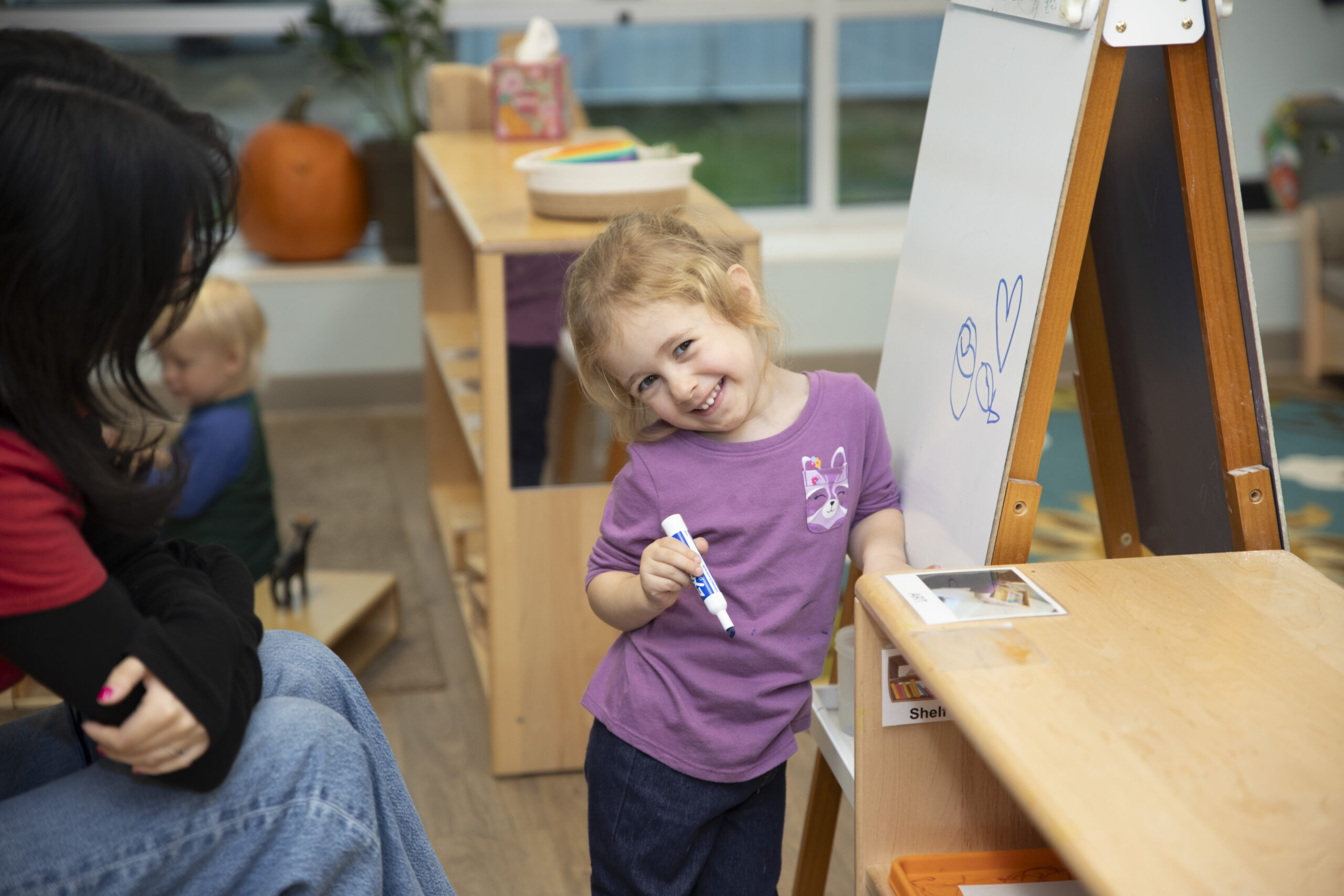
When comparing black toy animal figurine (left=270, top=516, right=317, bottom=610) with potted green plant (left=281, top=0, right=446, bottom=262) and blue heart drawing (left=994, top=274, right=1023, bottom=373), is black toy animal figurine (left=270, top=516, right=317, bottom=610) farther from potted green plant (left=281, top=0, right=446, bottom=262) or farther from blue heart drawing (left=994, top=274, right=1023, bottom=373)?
potted green plant (left=281, top=0, right=446, bottom=262)

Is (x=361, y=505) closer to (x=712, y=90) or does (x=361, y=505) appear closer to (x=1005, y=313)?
(x=712, y=90)

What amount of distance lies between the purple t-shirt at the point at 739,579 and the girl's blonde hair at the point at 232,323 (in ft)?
3.85

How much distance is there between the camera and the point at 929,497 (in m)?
1.15

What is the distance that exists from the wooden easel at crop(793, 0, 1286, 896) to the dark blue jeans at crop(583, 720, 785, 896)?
0.18 metres

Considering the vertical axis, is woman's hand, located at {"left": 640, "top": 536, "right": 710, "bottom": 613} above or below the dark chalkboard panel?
below

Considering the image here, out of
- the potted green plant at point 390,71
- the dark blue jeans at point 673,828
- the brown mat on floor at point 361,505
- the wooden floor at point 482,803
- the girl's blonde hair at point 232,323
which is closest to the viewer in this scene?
the dark blue jeans at point 673,828

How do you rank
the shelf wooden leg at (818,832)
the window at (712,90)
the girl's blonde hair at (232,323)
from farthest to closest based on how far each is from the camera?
the window at (712,90) < the girl's blonde hair at (232,323) < the shelf wooden leg at (818,832)

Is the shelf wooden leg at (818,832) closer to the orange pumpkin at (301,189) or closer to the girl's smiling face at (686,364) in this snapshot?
the girl's smiling face at (686,364)

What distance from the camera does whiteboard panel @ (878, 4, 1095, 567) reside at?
100 centimetres

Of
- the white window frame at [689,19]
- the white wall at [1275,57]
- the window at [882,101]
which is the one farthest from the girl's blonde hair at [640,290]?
the white wall at [1275,57]

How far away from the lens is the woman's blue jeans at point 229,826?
2.84 feet

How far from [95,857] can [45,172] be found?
47 cm

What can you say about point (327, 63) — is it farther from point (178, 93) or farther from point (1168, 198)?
point (1168, 198)

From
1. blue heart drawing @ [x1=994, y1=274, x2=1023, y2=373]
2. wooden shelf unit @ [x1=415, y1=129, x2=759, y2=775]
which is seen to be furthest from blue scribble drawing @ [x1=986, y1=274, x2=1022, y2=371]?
wooden shelf unit @ [x1=415, y1=129, x2=759, y2=775]
